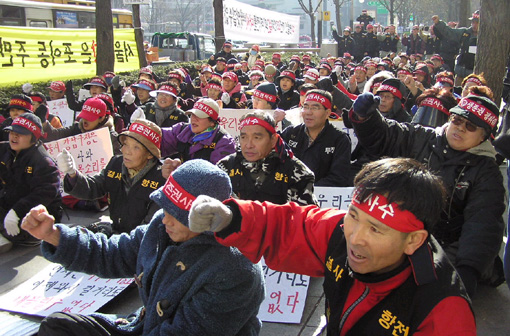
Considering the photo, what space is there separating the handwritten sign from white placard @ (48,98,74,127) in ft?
18.5

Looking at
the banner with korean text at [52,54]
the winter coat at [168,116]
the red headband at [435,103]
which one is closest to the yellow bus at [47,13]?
the banner with korean text at [52,54]

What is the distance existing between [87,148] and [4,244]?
1763mm

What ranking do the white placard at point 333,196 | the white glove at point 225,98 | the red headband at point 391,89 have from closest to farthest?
the white placard at point 333,196, the red headband at point 391,89, the white glove at point 225,98

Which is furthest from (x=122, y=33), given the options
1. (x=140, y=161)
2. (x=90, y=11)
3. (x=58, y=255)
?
(x=58, y=255)

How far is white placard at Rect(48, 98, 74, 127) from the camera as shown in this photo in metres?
9.48

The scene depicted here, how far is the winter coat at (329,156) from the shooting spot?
204 inches

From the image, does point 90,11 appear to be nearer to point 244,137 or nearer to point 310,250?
point 244,137

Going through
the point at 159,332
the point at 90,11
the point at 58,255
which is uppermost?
the point at 90,11

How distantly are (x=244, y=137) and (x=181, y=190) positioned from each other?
1.77 metres

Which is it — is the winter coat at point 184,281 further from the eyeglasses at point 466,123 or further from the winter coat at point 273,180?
the eyeglasses at point 466,123

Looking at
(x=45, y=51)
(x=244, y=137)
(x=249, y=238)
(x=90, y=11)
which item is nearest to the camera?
(x=249, y=238)

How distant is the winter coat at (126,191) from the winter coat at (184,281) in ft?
5.13

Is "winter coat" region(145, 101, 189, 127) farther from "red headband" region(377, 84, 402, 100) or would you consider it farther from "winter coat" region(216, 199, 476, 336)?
"winter coat" region(216, 199, 476, 336)

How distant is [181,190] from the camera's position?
95.2 inches
